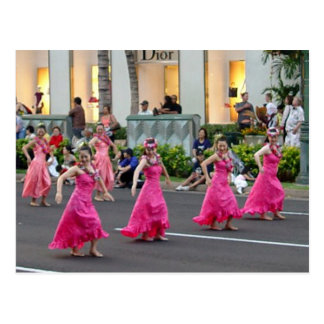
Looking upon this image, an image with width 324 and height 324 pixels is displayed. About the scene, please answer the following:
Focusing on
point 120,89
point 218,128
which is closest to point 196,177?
point 218,128

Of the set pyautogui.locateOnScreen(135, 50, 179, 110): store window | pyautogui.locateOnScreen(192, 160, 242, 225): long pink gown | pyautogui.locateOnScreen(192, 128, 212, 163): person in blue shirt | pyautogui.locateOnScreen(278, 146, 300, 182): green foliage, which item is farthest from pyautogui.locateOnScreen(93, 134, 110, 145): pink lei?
pyautogui.locateOnScreen(135, 50, 179, 110): store window

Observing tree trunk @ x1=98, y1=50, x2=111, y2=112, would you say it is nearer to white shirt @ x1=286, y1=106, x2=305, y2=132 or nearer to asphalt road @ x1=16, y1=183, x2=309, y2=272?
white shirt @ x1=286, y1=106, x2=305, y2=132

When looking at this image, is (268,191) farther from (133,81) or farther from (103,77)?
(133,81)

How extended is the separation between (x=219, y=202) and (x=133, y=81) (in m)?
16.0

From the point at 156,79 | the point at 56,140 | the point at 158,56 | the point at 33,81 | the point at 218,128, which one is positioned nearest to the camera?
the point at 56,140

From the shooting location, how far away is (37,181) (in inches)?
772

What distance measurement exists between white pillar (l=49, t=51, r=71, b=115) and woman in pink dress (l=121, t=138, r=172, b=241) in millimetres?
19170

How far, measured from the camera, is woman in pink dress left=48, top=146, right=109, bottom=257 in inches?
527

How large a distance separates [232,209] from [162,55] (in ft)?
54.1

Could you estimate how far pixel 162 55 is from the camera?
31.7 metres

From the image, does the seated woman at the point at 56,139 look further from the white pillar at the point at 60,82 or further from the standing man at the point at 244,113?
the white pillar at the point at 60,82

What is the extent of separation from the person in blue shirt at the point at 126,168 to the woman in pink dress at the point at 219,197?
6.26 meters

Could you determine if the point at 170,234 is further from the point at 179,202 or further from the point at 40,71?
the point at 40,71

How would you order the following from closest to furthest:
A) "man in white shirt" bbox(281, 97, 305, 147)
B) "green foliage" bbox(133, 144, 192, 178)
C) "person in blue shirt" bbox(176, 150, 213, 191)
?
"person in blue shirt" bbox(176, 150, 213, 191) → "man in white shirt" bbox(281, 97, 305, 147) → "green foliage" bbox(133, 144, 192, 178)
